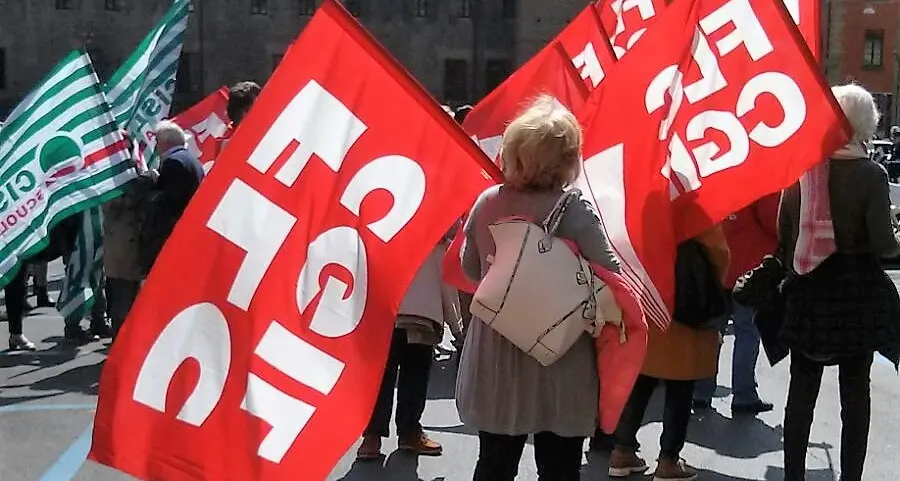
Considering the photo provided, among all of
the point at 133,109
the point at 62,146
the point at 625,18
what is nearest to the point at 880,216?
the point at 625,18

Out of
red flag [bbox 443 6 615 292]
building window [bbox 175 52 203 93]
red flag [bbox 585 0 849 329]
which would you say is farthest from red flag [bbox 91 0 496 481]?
building window [bbox 175 52 203 93]

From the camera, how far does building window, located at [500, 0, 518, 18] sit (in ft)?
147

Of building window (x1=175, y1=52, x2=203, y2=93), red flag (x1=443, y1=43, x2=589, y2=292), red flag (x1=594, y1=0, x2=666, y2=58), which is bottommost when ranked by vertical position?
red flag (x1=443, y1=43, x2=589, y2=292)

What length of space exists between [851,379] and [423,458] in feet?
6.96

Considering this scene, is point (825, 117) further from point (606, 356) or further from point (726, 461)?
point (726, 461)

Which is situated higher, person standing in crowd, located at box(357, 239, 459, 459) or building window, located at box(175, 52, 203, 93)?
building window, located at box(175, 52, 203, 93)

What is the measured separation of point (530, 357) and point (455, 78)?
4194 centimetres

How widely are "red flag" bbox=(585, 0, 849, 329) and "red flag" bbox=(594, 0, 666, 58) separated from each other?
7.76 ft

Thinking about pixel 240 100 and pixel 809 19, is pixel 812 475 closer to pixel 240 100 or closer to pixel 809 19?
pixel 809 19

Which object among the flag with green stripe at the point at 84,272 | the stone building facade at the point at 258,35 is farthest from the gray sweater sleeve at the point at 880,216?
the stone building facade at the point at 258,35

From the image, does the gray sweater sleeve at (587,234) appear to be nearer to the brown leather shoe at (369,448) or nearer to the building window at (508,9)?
the brown leather shoe at (369,448)

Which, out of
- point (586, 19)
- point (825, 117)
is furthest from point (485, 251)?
point (586, 19)

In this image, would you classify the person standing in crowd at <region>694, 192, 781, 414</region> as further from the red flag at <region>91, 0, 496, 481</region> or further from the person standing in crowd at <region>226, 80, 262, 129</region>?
the person standing in crowd at <region>226, 80, 262, 129</region>

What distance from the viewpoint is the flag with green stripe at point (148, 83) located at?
808 centimetres
